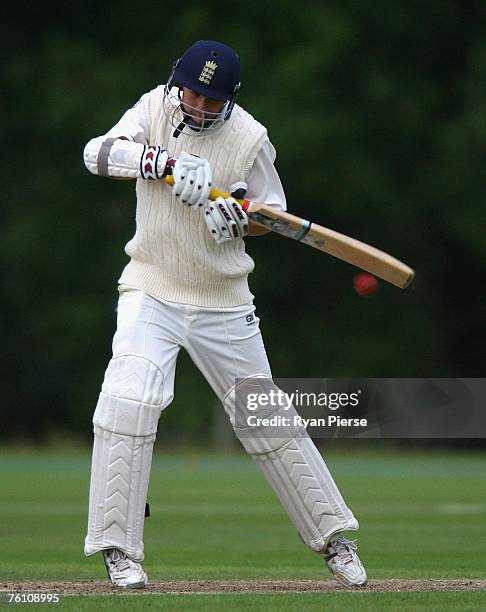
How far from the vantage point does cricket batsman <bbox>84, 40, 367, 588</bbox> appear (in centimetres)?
534

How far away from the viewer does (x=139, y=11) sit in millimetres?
24578

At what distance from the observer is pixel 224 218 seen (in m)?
5.36

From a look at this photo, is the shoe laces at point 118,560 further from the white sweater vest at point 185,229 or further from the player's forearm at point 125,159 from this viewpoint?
the player's forearm at point 125,159

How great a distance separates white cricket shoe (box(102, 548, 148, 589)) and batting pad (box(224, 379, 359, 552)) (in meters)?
0.62

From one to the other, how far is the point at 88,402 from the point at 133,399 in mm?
17591

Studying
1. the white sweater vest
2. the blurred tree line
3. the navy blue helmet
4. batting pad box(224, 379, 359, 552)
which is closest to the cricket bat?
the white sweater vest

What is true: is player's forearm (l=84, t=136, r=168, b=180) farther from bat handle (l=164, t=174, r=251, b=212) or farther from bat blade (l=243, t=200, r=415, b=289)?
bat blade (l=243, t=200, r=415, b=289)

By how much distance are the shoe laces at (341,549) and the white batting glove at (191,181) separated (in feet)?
4.44

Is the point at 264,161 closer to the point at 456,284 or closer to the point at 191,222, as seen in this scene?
the point at 191,222

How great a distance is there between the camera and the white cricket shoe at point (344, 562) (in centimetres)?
553

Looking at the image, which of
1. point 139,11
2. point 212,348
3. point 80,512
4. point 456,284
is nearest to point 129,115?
point 212,348

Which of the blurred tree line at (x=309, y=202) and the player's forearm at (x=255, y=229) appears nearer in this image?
the player's forearm at (x=255, y=229)

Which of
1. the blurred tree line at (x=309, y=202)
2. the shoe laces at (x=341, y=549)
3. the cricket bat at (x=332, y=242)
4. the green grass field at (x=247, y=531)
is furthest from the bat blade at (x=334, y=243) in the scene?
the blurred tree line at (x=309, y=202)

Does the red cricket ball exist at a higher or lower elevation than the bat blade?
lower
